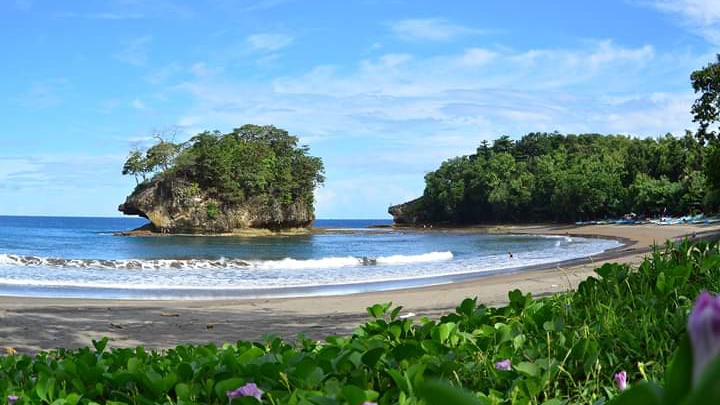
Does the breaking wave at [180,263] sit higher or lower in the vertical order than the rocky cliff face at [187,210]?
lower

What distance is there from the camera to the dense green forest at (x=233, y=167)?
63594 millimetres

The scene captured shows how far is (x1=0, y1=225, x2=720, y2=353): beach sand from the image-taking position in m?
7.38

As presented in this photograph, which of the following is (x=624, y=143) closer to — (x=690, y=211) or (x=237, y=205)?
(x=690, y=211)

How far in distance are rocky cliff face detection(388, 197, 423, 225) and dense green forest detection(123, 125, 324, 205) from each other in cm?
3179

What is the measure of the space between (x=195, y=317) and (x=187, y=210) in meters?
55.6

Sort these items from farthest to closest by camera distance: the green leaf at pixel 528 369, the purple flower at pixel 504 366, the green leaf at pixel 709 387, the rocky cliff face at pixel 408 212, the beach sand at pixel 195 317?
the rocky cliff face at pixel 408 212 → the beach sand at pixel 195 317 → the purple flower at pixel 504 366 → the green leaf at pixel 528 369 → the green leaf at pixel 709 387

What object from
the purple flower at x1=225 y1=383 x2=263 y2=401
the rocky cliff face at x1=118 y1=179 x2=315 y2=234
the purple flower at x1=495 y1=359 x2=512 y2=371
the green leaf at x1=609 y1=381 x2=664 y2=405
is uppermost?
the rocky cliff face at x1=118 y1=179 x2=315 y2=234

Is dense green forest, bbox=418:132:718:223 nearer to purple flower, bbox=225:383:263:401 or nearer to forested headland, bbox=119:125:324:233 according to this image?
forested headland, bbox=119:125:324:233

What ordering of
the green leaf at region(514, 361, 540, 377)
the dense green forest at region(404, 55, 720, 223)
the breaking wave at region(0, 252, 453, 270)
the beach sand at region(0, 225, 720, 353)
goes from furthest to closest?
1. the dense green forest at region(404, 55, 720, 223)
2. the breaking wave at region(0, 252, 453, 270)
3. the beach sand at region(0, 225, 720, 353)
4. the green leaf at region(514, 361, 540, 377)

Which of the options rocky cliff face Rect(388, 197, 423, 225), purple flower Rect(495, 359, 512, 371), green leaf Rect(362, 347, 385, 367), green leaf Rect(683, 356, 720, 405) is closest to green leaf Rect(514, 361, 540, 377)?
purple flower Rect(495, 359, 512, 371)

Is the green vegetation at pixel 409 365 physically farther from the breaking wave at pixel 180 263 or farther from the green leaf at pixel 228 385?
the breaking wave at pixel 180 263

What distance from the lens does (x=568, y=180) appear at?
231 ft

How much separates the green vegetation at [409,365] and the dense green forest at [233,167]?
6187cm

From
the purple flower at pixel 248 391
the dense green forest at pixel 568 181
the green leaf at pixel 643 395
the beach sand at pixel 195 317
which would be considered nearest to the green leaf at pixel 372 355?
the purple flower at pixel 248 391
